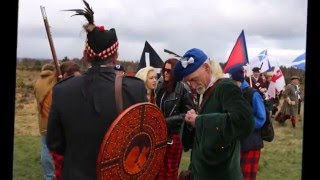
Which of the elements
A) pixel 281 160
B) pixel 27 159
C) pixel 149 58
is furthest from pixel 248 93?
pixel 27 159

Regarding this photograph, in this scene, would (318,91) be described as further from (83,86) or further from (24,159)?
(24,159)

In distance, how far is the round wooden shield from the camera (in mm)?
2225

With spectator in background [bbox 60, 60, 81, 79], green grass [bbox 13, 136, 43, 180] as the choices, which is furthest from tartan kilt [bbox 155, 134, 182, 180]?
green grass [bbox 13, 136, 43, 180]

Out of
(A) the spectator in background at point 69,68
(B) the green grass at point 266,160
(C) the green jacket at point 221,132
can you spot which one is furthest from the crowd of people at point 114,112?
(B) the green grass at point 266,160

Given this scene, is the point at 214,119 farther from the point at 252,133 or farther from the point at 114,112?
the point at 252,133

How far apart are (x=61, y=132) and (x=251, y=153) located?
6.69 ft

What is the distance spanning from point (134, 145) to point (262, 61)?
641 centimetres

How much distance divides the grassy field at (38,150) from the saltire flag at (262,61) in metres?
1.24

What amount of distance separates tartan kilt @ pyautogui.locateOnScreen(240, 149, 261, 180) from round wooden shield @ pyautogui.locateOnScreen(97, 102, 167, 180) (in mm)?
1613

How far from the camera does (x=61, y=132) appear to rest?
2.37 metres

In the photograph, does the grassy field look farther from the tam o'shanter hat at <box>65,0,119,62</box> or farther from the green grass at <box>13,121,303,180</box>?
the tam o'shanter hat at <box>65,0,119,62</box>

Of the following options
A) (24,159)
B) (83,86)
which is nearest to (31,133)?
(24,159)

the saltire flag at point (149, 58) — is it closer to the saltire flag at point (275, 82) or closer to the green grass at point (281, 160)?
the green grass at point (281, 160)

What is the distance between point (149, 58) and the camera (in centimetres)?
597
